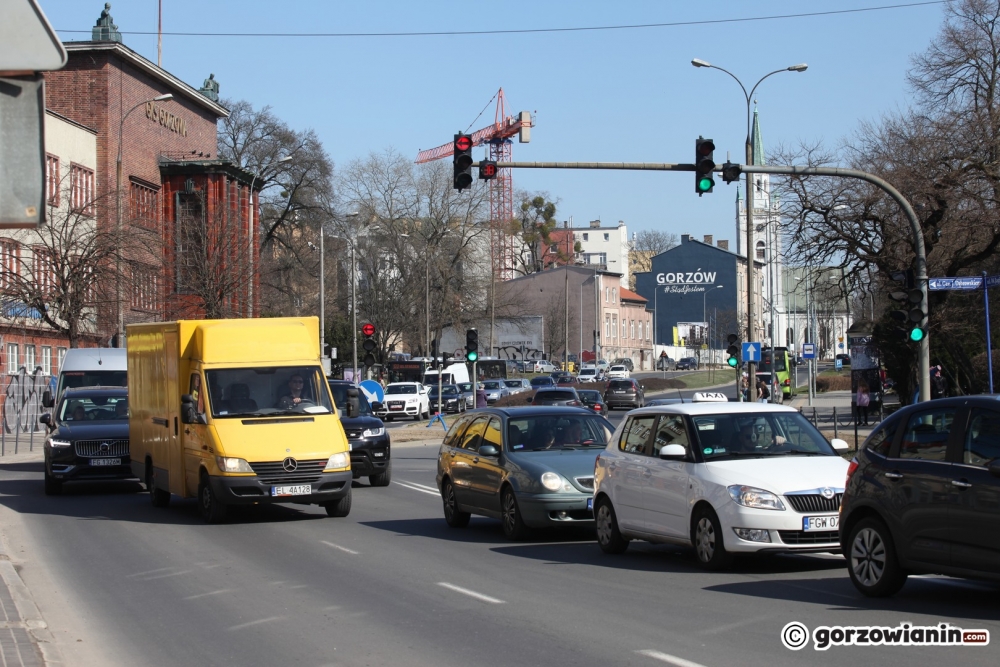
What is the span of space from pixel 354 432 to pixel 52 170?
31.5 metres

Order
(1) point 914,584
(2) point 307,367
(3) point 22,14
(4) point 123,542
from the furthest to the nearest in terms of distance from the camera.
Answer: (2) point 307,367, (4) point 123,542, (1) point 914,584, (3) point 22,14

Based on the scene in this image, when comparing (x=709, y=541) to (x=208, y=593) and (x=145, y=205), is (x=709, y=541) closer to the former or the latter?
(x=208, y=593)

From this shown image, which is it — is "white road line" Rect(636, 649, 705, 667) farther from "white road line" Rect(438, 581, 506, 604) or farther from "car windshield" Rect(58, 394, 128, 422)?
"car windshield" Rect(58, 394, 128, 422)

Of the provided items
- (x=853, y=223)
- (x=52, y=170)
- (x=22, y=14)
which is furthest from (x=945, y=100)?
(x=22, y=14)

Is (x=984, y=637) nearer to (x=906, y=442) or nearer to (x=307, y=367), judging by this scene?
(x=906, y=442)

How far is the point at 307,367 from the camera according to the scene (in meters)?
17.8

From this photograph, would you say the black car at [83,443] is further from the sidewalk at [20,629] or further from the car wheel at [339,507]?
the sidewalk at [20,629]

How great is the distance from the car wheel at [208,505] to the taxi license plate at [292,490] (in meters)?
0.84

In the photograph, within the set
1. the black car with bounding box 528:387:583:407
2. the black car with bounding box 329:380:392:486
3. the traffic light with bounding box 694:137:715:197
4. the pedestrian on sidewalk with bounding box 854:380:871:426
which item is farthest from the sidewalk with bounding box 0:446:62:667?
the black car with bounding box 528:387:583:407

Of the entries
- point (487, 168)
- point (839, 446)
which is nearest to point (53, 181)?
point (487, 168)

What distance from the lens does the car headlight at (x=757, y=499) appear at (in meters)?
10.9

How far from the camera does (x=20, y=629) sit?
8.76m

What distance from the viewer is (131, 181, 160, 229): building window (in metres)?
45.2

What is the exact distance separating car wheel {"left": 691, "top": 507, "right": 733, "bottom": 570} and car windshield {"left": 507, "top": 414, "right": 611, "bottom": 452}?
12.1 ft
